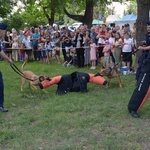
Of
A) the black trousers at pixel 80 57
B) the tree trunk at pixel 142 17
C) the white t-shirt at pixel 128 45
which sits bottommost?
the black trousers at pixel 80 57

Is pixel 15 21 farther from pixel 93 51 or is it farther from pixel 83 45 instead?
pixel 93 51

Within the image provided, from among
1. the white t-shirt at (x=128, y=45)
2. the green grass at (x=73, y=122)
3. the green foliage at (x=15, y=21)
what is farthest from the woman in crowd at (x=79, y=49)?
the green foliage at (x=15, y=21)

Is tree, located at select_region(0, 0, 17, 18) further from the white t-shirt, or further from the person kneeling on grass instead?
the person kneeling on grass

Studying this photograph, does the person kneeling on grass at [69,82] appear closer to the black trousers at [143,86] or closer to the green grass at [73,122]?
the green grass at [73,122]

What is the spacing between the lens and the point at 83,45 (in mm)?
12914

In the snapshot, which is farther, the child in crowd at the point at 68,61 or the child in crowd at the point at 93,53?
the child in crowd at the point at 68,61

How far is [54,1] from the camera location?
22094 millimetres

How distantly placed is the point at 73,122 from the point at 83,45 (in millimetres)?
7633

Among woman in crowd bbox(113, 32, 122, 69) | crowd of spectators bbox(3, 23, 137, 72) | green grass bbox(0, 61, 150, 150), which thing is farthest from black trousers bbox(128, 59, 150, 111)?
woman in crowd bbox(113, 32, 122, 69)

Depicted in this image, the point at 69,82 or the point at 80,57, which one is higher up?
the point at 80,57

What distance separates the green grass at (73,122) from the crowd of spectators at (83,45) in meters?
2.64

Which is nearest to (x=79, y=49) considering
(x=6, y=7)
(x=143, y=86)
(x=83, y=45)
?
(x=83, y=45)

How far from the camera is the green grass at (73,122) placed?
4.62 meters

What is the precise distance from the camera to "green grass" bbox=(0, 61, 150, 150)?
4.62 meters
